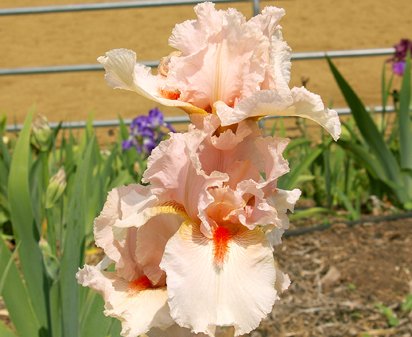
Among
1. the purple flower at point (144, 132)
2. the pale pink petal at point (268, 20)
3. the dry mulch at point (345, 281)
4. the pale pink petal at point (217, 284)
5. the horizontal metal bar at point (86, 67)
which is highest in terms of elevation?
the pale pink petal at point (268, 20)

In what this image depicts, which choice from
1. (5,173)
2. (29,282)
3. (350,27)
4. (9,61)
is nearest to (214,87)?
(29,282)

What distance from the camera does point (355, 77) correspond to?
9.41 meters

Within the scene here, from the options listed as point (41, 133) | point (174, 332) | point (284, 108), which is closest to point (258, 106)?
A: point (284, 108)

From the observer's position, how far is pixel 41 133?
2164mm

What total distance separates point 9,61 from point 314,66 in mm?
3901

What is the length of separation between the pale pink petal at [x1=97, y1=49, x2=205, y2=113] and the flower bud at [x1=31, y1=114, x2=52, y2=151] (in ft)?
4.40

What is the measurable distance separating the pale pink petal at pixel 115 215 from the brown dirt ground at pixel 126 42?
23.4 ft

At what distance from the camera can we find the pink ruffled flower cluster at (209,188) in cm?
71

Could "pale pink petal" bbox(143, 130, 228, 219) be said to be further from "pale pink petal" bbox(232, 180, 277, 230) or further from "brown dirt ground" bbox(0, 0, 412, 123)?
"brown dirt ground" bbox(0, 0, 412, 123)

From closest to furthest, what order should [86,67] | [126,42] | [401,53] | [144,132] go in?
[144,132]
[401,53]
[86,67]
[126,42]

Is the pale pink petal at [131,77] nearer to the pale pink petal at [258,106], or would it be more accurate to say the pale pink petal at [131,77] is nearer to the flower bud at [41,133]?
the pale pink petal at [258,106]

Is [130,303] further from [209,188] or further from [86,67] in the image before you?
[86,67]

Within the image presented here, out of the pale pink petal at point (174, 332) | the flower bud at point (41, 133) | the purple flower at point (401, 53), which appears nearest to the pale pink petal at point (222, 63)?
the pale pink petal at point (174, 332)

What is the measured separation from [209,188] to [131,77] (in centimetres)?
14
